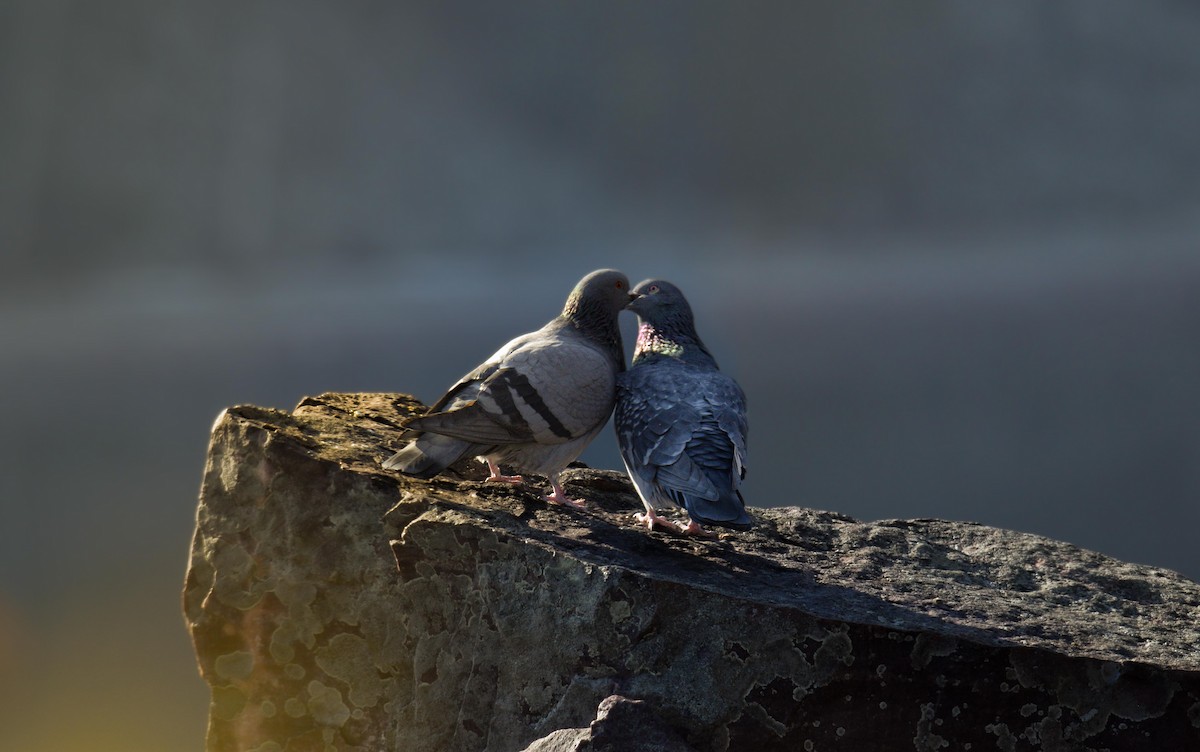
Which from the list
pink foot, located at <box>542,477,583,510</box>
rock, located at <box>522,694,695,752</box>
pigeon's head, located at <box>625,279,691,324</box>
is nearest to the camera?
rock, located at <box>522,694,695,752</box>

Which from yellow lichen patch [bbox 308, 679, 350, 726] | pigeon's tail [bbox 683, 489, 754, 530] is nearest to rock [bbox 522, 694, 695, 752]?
pigeon's tail [bbox 683, 489, 754, 530]

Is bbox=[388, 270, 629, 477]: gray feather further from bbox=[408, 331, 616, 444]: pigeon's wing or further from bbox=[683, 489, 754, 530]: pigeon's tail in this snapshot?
bbox=[683, 489, 754, 530]: pigeon's tail

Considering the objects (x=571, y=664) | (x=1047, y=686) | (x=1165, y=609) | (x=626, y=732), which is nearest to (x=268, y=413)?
(x=571, y=664)

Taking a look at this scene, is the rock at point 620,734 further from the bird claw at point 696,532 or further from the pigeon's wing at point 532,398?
the pigeon's wing at point 532,398

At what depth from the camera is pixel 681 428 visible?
5.54 m

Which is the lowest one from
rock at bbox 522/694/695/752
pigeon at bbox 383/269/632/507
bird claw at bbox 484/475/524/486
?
rock at bbox 522/694/695/752

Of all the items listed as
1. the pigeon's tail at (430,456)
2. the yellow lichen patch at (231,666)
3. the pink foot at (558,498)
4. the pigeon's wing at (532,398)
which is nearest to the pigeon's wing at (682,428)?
the pigeon's wing at (532,398)

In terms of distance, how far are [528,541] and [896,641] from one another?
66.3 inches

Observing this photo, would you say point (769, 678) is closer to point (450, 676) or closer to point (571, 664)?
point (571, 664)

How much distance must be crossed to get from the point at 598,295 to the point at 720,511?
6.26 ft

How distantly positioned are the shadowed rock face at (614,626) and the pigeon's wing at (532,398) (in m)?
0.39

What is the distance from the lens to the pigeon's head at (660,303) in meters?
6.67

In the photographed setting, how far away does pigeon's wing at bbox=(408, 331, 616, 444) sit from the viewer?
5434 millimetres

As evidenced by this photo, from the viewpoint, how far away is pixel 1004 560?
20.2 feet
